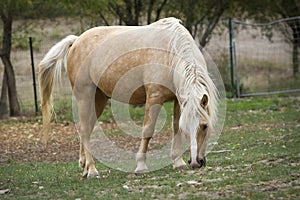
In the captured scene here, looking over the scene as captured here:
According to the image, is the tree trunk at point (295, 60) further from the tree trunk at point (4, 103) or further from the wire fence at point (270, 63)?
the tree trunk at point (4, 103)

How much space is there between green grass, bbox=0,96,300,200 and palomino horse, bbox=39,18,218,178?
332 mm

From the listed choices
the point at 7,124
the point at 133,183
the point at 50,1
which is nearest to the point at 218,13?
the point at 50,1

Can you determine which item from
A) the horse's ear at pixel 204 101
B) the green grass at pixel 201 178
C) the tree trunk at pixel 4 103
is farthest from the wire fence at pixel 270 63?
the horse's ear at pixel 204 101

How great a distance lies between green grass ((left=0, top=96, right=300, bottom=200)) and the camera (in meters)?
5.75

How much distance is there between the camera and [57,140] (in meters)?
11.6

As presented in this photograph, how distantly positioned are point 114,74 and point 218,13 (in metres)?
10.1

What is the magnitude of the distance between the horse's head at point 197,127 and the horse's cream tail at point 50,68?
8.10 feet

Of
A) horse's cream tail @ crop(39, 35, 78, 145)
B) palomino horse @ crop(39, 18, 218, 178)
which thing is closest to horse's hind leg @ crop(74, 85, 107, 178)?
palomino horse @ crop(39, 18, 218, 178)

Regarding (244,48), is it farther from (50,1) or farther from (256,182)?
(256,182)

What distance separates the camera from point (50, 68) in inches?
335

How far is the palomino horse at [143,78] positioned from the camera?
6.64 meters

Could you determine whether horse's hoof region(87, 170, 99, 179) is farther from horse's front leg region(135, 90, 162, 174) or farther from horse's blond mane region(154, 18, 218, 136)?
horse's blond mane region(154, 18, 218, 136)

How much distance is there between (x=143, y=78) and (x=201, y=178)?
1.56 m

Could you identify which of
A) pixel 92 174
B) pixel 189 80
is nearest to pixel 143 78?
pixel 189 80
